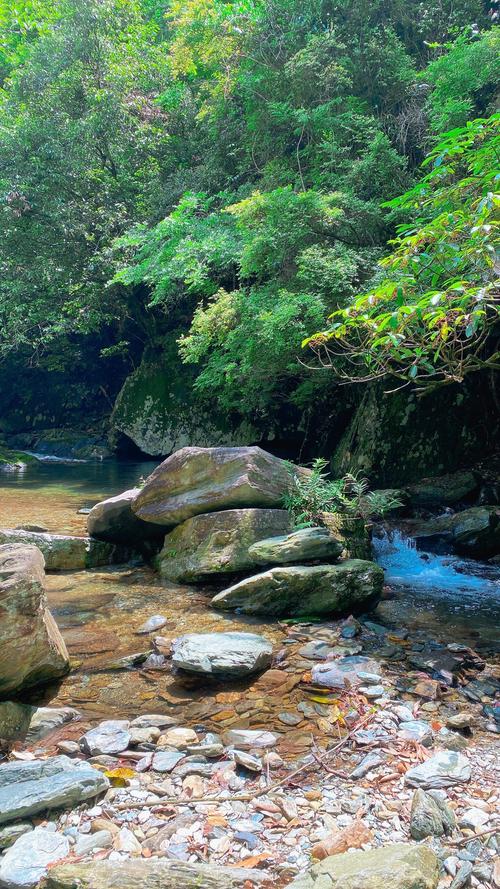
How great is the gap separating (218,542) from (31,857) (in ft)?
14.6

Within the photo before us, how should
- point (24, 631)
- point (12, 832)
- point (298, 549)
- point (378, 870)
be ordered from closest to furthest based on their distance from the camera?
point (378, 870) → point (12, 832) → point (24, 631) → point (298, 549)

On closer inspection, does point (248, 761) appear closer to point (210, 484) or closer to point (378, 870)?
point (378, 870)

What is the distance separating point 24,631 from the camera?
3898mm

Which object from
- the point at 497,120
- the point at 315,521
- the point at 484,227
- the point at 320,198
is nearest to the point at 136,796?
the point at 484,227

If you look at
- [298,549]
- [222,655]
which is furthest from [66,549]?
[222,655]

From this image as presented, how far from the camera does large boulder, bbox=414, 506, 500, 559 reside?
7911 millimetres

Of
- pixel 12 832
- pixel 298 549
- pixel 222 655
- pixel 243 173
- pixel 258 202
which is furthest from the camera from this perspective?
pixel 243 173

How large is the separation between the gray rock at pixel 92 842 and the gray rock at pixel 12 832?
0.26 metres

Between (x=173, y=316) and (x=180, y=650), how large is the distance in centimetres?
1540

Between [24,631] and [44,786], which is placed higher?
[24,631]

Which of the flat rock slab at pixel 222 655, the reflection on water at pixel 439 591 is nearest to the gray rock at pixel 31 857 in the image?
the flat rock slab at pixel 222 655

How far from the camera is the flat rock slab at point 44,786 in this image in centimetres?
260

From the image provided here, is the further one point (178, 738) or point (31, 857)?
point (178, 738)

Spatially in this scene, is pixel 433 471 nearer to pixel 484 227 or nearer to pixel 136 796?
pixel 484 227
